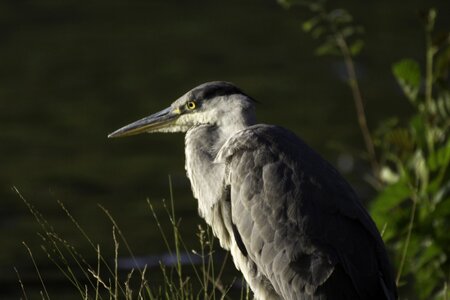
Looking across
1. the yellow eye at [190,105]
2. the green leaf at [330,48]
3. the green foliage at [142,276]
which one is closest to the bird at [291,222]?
the green foliage at [142,276]

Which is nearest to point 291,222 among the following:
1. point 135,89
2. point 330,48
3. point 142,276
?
point 142,276

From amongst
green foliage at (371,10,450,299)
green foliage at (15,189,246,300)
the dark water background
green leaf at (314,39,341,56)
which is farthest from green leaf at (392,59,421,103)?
the dark water background

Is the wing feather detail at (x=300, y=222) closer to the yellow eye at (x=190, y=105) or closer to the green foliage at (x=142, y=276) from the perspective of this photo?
the green foliage at (x=142, y=276)

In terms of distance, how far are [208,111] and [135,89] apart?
8.13m

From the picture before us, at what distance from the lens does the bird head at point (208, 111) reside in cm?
545

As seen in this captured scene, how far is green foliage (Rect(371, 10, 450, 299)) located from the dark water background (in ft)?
11.2

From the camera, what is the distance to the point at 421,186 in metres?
6.16

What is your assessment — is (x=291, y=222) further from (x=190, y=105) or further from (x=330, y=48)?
(x=330, y=48)

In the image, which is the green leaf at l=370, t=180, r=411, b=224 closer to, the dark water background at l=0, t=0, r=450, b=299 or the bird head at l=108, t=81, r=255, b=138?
the bird head at l=108, t=81, r=255, b=138

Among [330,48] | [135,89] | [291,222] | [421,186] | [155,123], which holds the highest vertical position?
[330,48]

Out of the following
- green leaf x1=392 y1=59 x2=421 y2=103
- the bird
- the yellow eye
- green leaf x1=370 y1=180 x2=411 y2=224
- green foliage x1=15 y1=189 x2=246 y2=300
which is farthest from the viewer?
green leaf x1=392 y1=59 x2=421 y2=103

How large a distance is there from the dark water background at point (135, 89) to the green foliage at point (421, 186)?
341 centimetres

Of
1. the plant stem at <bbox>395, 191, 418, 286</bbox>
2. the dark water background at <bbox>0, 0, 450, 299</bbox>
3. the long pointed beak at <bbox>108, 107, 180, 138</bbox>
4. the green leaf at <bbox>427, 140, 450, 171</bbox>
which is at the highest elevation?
the long pointed beak at <bbox>108, 107, 180, 138</bbox>

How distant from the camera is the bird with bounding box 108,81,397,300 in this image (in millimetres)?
4836
